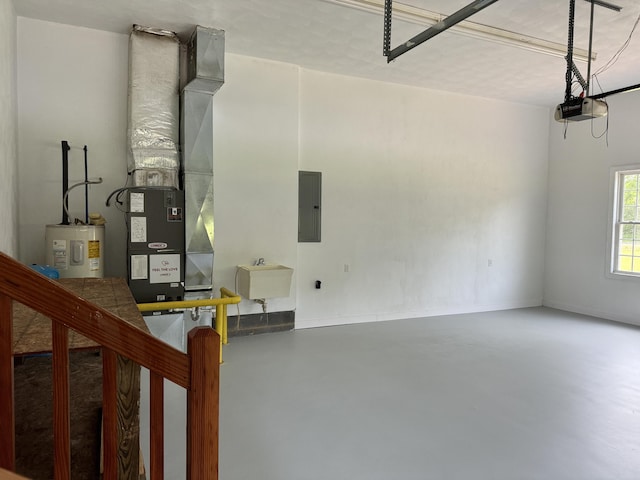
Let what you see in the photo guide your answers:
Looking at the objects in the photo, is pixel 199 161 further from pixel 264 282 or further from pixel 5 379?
pixel 5 379

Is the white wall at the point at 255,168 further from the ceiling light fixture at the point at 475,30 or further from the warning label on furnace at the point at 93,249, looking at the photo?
the ceiling light fixture at the point at 475,30

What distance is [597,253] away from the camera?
23.0ft

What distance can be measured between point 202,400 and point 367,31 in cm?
437

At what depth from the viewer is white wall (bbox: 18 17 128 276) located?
14.3ft

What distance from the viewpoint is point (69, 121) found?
4516 mm

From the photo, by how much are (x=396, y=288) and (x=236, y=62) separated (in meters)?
3.94

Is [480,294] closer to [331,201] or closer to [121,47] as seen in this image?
[331,201]

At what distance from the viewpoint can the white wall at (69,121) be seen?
4363 millimetres

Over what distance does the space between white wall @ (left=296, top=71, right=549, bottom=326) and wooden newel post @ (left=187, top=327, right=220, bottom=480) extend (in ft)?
→ 15.1

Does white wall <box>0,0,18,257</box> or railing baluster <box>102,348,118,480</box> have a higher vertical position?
white wall <box>0,0,18,257</box>

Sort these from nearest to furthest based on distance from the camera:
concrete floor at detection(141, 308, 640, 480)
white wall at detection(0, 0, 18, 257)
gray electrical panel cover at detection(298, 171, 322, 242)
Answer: concrete floor at detection(141, 308, 640, 480) < white wall at detection(0, 0, 18, 257) < gray electrical panel cover at detection(298, 171, 322, 242)

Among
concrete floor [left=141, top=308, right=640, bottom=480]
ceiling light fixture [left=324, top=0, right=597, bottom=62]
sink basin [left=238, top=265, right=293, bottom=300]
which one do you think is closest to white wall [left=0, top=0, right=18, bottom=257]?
concrete floor [left=141, top=308, right=640, bottom=480]

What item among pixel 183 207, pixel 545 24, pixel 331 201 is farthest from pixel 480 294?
pixel 183 207

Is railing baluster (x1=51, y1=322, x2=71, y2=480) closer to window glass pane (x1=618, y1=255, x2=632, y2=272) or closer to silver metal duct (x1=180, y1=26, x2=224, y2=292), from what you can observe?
silver metal duct (x1=180, y1=26, x2=224, y2=292)
